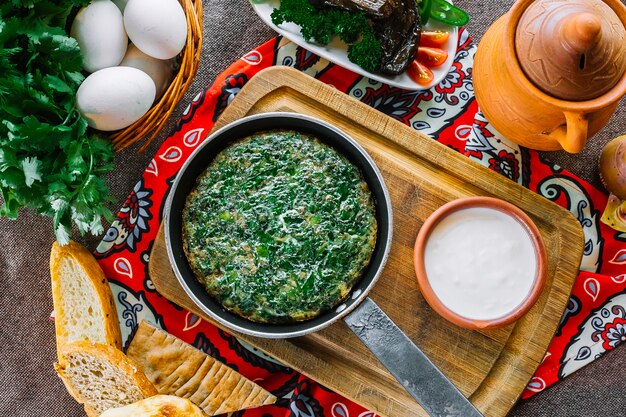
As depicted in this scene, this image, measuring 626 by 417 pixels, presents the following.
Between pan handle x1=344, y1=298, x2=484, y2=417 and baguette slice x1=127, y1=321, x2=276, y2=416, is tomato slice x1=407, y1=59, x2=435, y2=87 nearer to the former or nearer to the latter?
pan handle x1=344, y1=298, x2=484, y2=417

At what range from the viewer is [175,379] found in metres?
2.27

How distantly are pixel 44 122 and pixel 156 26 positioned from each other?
1.43 feet

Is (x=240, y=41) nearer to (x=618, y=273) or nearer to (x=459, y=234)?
(x=459, y=234)

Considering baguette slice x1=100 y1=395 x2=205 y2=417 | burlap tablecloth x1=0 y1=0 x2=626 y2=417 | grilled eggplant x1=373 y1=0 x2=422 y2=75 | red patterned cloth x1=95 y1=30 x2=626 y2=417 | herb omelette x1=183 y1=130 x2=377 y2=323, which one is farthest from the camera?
burlap tablecloth x1=0 y1=0 x2=626 y2=417

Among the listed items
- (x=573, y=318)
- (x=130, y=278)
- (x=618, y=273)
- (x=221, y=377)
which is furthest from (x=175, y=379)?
(x=618, y=273)

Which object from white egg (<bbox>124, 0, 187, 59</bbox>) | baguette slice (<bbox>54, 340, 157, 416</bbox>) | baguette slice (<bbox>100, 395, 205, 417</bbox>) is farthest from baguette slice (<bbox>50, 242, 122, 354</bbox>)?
white egg (<bbox>124, 0, 187, 59</bbox>)

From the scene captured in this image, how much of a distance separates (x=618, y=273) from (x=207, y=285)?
4.81 feet

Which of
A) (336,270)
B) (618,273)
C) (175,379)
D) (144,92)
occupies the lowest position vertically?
(175,379)

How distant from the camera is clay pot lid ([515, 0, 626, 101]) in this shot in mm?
1733

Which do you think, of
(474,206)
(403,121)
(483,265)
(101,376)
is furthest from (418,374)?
(101,376)

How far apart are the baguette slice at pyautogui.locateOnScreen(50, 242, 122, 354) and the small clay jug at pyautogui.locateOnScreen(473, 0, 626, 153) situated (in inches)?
57.5

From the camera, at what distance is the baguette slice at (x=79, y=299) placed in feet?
7.25

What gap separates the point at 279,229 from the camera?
1971 mm

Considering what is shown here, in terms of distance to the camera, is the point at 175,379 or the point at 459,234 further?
the point at 175,379
